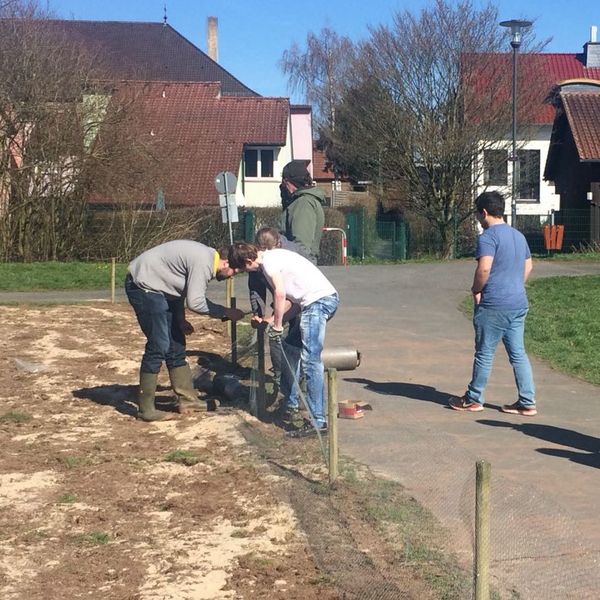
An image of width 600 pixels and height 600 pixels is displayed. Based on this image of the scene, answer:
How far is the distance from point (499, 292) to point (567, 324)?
634 cm

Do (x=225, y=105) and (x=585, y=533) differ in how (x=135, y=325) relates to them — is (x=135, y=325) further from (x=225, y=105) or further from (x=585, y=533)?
(x=225, y=105)

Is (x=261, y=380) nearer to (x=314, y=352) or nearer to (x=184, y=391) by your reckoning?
(x=184, y=391)

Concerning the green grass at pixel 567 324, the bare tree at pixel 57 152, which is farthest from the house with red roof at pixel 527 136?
the green grass at pixel 567 324

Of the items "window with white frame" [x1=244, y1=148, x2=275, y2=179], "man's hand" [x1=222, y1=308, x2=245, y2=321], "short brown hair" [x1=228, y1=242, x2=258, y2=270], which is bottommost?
"man's hand" [x1=222, y1=308, x2=245, y2=321]

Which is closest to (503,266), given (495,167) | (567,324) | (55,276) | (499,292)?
(499,292)

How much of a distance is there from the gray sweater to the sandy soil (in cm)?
100

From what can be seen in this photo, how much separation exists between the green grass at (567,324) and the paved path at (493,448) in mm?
556

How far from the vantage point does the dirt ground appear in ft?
15.2

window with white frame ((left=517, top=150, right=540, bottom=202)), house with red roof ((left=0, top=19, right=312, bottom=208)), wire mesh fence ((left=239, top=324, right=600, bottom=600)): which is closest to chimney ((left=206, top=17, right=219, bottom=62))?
house with red roof ((left=0, top=19, right=312, bottom=208))

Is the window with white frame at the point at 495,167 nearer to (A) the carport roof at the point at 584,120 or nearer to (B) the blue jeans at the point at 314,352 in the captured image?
(A) the carport roof at the point at 584,120

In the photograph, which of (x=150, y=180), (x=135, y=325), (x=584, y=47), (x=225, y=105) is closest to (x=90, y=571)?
(x=135, y=325)

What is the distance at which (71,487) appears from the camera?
6293 mm

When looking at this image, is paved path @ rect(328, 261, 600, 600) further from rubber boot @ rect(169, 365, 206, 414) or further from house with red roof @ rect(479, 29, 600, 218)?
house with red roof @ rect(479, 29, 600, 218)

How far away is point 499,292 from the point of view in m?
8.03
